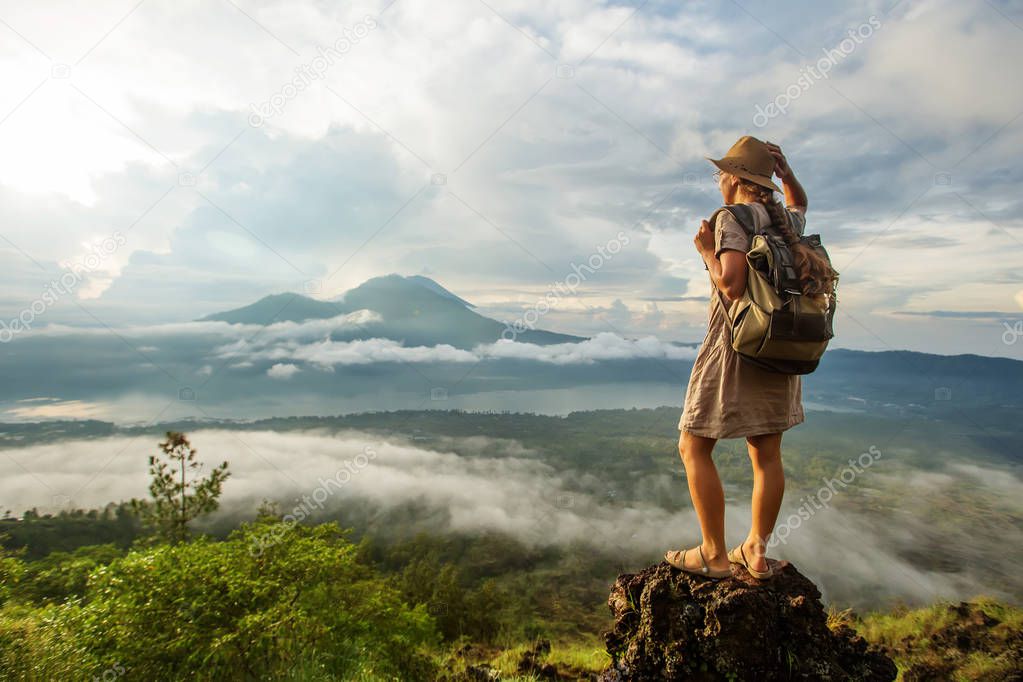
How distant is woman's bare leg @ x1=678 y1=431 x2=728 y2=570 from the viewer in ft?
14.1

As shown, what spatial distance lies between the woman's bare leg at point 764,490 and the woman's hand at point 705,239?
1.53 metres

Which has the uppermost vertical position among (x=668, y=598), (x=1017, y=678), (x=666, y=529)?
(x=668, y=598)

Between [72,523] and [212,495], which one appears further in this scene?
[72,523]

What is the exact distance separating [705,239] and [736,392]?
120 centimetres

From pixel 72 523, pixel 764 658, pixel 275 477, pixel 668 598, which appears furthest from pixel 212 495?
pixel 275 477

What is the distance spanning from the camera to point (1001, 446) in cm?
4691

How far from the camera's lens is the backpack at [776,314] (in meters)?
3.67

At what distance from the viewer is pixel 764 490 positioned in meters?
4.32

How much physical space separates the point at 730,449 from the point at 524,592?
842 inches

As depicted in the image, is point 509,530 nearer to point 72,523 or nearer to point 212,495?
point 72,523

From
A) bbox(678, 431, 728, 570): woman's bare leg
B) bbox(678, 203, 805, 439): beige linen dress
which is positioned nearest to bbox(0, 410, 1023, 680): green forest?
bbox(678, 431, 728, 570): woman's bare leg

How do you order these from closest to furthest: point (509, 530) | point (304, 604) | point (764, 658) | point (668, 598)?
1. point (764, 658)
2. point (668, 598)
3. point (304, 604)
4. point (509, 530)

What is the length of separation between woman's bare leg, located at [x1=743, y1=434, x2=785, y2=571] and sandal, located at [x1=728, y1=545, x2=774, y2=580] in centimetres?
3

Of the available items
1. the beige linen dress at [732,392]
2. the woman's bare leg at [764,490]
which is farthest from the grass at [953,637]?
the beige linen dress at [732,392]
